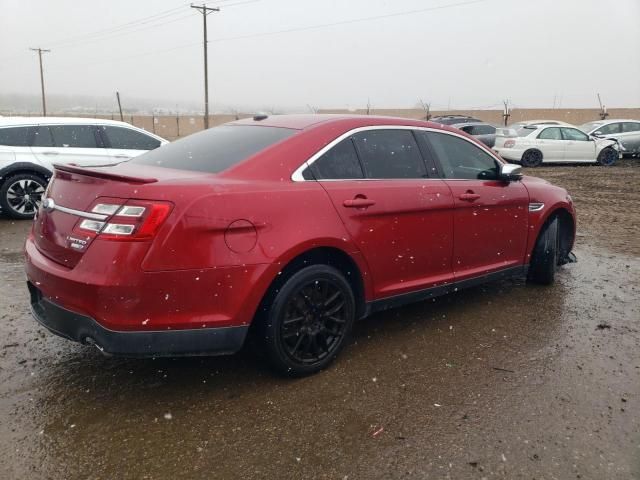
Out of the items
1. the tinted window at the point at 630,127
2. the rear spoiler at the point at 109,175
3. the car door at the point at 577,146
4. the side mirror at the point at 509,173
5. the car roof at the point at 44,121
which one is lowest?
the car door at the point at 577,146

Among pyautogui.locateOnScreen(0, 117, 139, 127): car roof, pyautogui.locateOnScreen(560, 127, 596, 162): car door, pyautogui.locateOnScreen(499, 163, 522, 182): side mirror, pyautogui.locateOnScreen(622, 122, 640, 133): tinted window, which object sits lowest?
pyautogui.locateOnScreen(560, 127, 596, 162): car door

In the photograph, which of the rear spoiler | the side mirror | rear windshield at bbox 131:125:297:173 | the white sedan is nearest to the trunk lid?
the rear spoiler

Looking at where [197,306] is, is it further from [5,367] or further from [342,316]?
[5,367]

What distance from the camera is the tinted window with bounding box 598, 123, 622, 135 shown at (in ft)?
62.1

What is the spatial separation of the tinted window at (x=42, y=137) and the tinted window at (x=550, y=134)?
45.3ft

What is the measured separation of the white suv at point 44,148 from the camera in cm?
786

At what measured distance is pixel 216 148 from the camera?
11.1 ft

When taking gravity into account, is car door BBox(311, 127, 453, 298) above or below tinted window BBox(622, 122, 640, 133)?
below

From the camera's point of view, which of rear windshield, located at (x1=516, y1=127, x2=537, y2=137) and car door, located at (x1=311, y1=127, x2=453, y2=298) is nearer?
car door, located at (x1=311, y1=127, x2=453, y2=298)

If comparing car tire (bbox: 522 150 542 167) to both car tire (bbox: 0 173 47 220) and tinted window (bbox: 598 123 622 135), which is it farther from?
car tire (bbox: 0 173 47 220)

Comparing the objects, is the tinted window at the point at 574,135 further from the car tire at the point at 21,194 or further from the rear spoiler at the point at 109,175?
the rear spoiler at the point at 109,175

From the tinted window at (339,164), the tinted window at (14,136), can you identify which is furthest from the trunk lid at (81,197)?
the tinted window at (14,136)

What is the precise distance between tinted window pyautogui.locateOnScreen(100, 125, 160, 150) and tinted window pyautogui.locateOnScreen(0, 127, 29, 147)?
1.14 meters

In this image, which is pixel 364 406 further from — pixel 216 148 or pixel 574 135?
pixel 574 135
